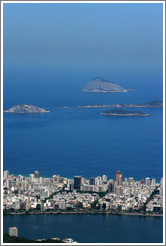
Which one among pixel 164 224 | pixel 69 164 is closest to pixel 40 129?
pixel 69 164

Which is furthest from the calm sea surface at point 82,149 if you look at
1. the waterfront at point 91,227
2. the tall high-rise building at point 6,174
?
the tall high-rise building at point 6,174

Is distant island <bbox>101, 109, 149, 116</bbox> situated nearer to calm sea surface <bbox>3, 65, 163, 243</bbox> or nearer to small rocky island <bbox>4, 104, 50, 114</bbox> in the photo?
calm sea surface <bbox>3, 65, 163, 243</bbox>

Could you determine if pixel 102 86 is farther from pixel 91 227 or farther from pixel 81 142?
pixel 91 227

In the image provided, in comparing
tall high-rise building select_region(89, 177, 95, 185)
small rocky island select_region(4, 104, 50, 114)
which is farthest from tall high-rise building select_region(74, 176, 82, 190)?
small rocky island select_region(4, 104, 50, 114)

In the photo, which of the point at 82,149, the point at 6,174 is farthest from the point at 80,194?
the point at 82,149

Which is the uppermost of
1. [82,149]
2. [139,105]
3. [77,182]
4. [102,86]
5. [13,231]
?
[102,86]

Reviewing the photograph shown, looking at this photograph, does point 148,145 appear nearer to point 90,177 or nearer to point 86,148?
point 86,148
